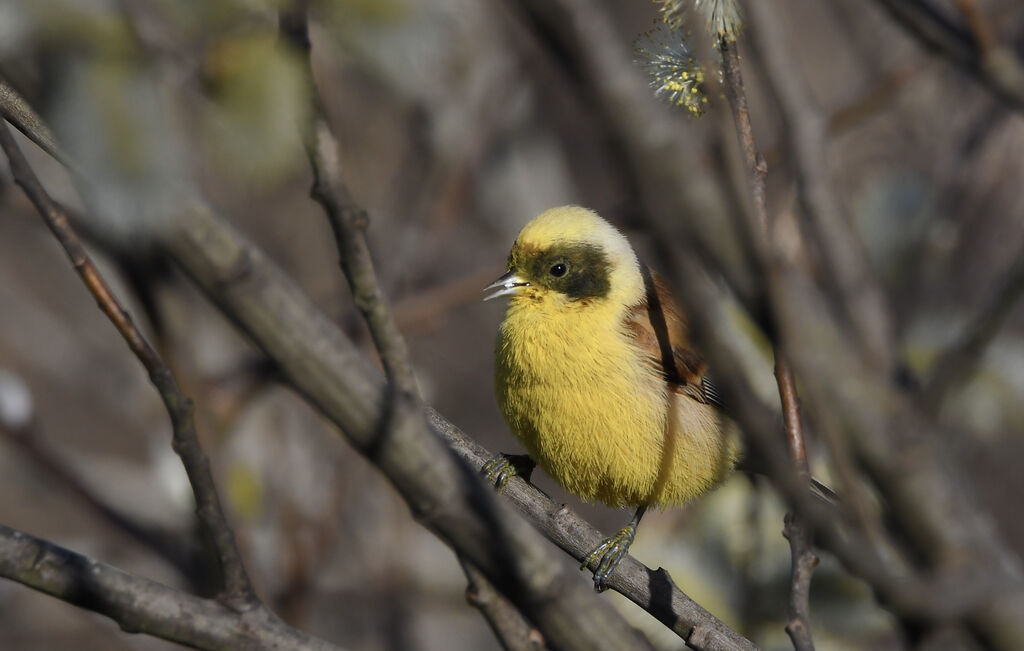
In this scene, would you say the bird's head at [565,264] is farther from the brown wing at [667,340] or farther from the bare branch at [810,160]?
the bare branch at [810,160]

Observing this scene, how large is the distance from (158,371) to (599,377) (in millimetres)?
2116

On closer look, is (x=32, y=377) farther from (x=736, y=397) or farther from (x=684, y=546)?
(x=736, y=397)

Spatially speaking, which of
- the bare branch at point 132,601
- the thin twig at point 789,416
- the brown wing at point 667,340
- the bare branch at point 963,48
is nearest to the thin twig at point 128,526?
the brown wing at point 667,340

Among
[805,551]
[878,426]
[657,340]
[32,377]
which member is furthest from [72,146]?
[32,377]

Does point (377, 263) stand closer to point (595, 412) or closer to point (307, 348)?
point (595, 412)

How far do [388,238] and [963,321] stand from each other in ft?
11.0

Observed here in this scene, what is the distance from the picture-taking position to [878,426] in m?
3.64

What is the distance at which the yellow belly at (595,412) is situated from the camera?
12.0 ft

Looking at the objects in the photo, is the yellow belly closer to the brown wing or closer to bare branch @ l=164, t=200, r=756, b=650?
the brown wing

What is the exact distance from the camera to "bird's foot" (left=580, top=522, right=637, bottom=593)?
128 inches

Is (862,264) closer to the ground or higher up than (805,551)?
higher up

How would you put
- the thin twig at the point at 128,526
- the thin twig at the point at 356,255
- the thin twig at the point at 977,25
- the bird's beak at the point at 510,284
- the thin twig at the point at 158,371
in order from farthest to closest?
the thin twig at the point at 128,526 → the bird's beak at the point at 510,284 → the thin twig at the point at 977,25 → the thin twig at the point at 356,255 → the thin twig at the point at 158,371

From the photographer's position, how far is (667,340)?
13.3 feet

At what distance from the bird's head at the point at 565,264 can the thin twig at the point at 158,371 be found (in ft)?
6.17
